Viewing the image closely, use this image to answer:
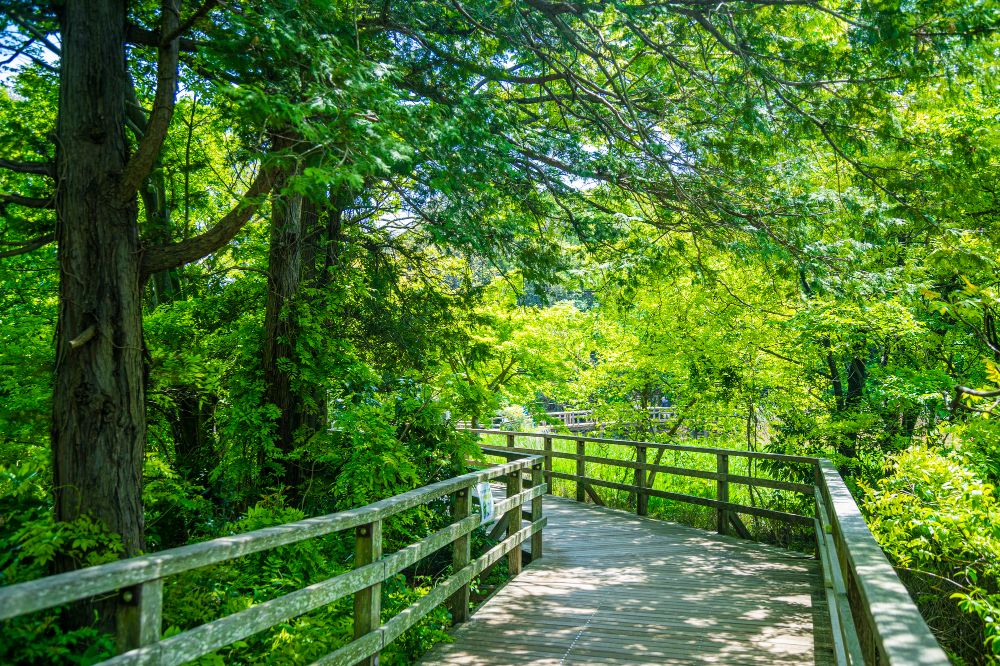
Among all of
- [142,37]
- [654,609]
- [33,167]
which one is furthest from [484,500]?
[142,37]

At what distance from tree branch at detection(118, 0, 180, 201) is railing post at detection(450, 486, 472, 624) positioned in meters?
3.08

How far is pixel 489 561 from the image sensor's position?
6230 millimetres

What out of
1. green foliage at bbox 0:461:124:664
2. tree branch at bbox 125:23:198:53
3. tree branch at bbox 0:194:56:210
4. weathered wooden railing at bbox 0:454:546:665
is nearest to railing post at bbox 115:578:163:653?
weathered wooden railing at bbox 0:454:546:665

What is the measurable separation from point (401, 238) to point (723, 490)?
17.3 ft

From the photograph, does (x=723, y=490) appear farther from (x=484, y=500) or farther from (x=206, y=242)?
(x=206, y=242)

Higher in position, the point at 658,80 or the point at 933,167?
the point at 658,80

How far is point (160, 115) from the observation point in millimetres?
4469

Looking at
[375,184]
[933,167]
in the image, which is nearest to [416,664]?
[375,184]

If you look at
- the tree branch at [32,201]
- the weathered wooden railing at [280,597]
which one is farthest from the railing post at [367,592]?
the tree branch at [32,201]

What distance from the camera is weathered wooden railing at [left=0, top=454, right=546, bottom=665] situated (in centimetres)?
235

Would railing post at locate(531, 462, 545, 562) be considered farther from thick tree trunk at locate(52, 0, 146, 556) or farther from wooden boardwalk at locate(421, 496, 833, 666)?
thick tree trunk at locate(52, 0, 146, 556)

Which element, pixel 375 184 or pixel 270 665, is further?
pixel 375 184

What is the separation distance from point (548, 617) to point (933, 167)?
A: 18.4 feet

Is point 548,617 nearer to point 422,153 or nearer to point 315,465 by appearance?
point 315,465
